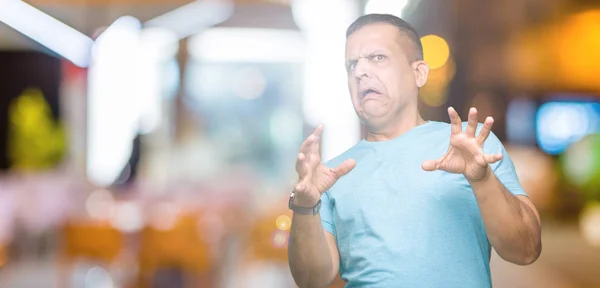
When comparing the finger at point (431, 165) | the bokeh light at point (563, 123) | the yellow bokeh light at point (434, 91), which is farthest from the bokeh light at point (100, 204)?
the bokeh light at point (563, 123)

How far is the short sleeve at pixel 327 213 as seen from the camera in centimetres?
113

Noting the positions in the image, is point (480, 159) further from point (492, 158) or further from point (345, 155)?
point (345, 155)

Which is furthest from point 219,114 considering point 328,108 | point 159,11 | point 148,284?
point 328,108

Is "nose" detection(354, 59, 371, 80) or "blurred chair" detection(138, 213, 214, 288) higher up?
"nose" detection(354, 59, 371, 80)

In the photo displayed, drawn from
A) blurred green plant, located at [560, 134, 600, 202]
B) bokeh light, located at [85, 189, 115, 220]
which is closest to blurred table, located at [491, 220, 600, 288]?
blurred green plant, located at [560, 134, 600, 202]

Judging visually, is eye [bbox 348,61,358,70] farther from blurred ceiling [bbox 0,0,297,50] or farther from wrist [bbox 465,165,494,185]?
blurred ceiling [bbox 0,0,297,50]

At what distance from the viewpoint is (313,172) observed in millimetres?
1039

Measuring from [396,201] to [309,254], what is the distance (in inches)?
5.8

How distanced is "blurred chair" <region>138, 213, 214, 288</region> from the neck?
11.1 feet

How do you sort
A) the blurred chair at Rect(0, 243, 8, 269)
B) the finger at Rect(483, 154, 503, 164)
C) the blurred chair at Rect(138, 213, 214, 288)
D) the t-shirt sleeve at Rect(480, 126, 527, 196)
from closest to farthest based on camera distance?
the finger at Rect(483, 154, 503, 164)
the t-shirt sleeve at Rect(480, 126, 527, 196)
the blurred chair at Rect(138, 213, 214, 288)
the blurred chair at Rect(0, 243, 8, 269)

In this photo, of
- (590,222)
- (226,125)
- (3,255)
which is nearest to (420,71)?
(226,125)

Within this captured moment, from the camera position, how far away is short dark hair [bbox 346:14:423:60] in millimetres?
1146

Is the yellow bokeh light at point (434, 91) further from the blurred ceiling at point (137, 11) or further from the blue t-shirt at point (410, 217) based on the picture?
the blurred ceiling at point (137, 11)

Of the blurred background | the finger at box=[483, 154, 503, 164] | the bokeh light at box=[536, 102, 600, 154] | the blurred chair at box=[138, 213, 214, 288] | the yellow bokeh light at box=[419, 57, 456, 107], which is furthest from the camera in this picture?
the bokeh light at box=[536, 102, 600, 154]
